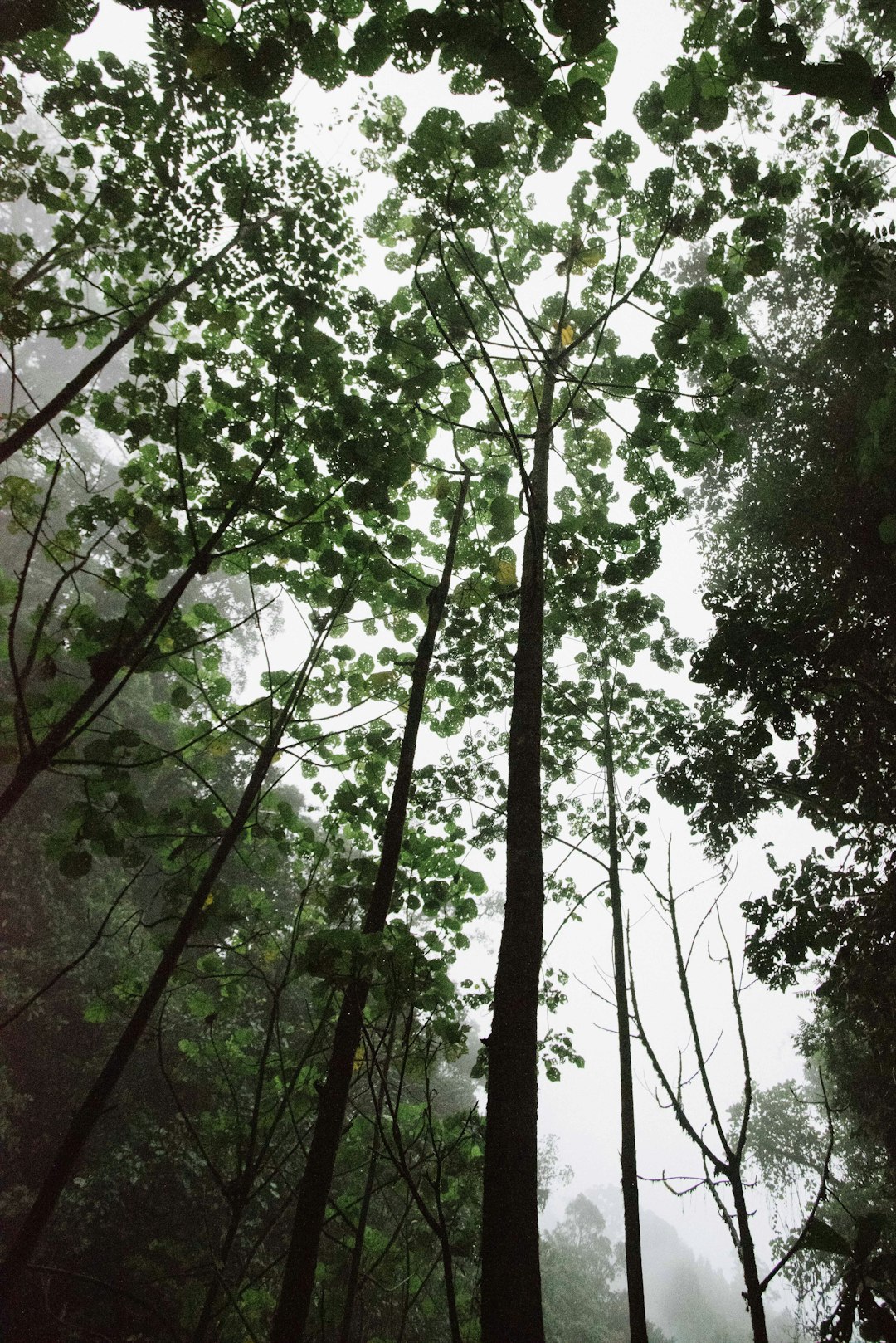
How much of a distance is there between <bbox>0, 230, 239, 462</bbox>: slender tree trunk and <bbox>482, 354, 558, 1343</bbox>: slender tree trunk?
81.8 inches

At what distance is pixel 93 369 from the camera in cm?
299

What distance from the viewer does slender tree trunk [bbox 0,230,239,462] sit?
8.06 ft

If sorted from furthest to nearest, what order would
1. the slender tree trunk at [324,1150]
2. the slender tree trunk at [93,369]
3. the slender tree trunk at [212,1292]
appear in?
1. the slender tree trunk at [93,369]
2. the slender tree trunk at [212,1292]
3. the slender tree trunk at [324,1150]

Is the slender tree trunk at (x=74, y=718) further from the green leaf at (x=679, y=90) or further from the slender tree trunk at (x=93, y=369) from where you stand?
the green leaf at (x=679, y=90)

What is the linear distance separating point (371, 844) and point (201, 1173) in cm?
927

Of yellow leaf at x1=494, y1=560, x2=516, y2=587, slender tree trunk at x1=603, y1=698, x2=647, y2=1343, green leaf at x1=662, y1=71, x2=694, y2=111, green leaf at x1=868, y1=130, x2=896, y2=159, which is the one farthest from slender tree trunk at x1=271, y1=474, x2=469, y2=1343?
green leaf at x1=662, y1=71, x2=694, y2=111

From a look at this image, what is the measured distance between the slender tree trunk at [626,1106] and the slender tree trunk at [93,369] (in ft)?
19.7

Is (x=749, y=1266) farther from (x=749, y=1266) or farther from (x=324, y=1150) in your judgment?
(x=324, y=1150)

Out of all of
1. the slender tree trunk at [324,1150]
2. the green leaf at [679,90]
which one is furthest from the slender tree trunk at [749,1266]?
the green leaf at [679,90]

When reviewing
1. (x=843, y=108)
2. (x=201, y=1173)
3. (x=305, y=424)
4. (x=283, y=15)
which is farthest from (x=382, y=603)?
(x=201, y=1173)

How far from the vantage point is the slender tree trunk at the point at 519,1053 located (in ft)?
5.60

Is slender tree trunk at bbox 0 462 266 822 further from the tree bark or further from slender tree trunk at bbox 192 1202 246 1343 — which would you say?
the tree bark

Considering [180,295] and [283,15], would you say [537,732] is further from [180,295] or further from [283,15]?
[283,15]

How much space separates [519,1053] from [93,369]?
11.8 feet
